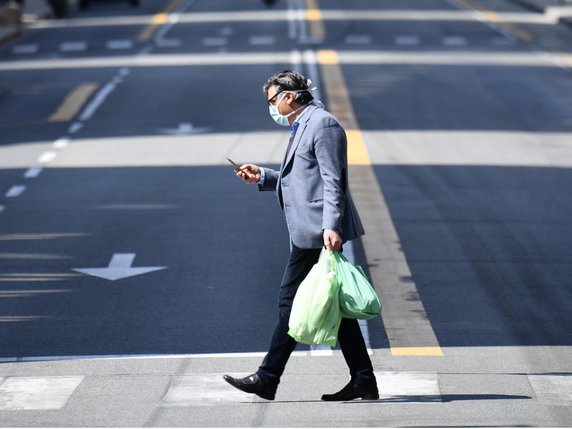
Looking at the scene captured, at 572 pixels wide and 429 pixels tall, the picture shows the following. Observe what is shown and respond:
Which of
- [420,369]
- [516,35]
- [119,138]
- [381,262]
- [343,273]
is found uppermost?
[343,273]

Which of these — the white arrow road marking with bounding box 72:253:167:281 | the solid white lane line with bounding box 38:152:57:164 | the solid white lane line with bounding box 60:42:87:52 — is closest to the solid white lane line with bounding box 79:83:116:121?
the solid white lane line with bounding box 38:152:57:164

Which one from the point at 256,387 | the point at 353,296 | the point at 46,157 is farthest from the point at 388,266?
the point at 46,157

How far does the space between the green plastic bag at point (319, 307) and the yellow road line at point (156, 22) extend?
32307mm

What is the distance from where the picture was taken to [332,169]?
27.1 ft

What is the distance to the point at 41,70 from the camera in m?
32.8

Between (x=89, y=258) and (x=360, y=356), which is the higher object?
(x=360, y=356)

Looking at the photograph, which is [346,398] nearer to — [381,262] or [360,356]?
[360,356]

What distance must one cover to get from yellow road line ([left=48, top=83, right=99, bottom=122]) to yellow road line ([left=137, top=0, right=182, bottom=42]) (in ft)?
37.3

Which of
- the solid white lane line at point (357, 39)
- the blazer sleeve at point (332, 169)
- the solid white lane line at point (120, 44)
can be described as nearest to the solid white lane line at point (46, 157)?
the blazer sleeve at point (332, 169)

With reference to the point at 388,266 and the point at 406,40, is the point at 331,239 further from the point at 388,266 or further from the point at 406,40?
the point at 406,40

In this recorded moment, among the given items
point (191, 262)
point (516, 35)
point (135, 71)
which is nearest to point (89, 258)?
point (191, 262)

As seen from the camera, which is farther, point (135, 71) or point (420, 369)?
point (135, 71)

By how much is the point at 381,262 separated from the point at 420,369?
359cm

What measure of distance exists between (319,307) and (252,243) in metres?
5.72
